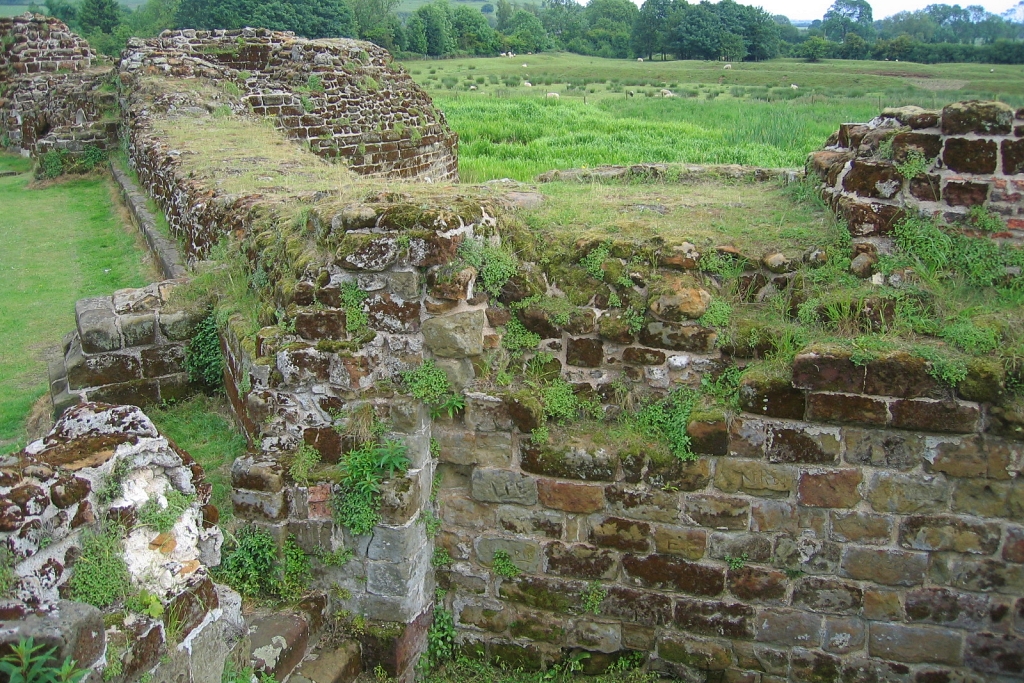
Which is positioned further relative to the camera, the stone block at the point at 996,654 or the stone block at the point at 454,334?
the stone block at the point at 454,334

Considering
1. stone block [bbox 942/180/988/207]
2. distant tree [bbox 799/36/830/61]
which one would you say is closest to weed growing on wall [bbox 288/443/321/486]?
stone block [bbox 942/180/988/207]

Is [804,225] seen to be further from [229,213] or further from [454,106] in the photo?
[454,106]

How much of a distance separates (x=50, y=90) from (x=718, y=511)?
14.8 m

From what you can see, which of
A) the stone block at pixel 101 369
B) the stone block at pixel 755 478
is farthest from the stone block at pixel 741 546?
the stone block at pixel 101 369

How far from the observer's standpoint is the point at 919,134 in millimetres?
4180

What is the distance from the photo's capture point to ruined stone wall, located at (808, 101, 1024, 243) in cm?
403

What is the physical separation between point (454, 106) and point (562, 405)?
67.9 ft

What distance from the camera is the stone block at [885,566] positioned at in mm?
3760

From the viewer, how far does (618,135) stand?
57.6 feet

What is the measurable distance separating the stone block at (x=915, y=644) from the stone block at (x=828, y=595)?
148 mm

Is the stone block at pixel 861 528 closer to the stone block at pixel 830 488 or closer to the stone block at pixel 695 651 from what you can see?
the stone block at pixel 830 488

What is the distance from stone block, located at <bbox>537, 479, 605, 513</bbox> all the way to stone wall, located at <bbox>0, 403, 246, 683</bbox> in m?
1.63

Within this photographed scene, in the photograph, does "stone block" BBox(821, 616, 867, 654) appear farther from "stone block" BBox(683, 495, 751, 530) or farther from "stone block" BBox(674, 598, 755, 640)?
"stone block" BBox(683, 495, 751, 530)

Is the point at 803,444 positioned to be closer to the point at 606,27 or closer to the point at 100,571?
the point at 100,571
